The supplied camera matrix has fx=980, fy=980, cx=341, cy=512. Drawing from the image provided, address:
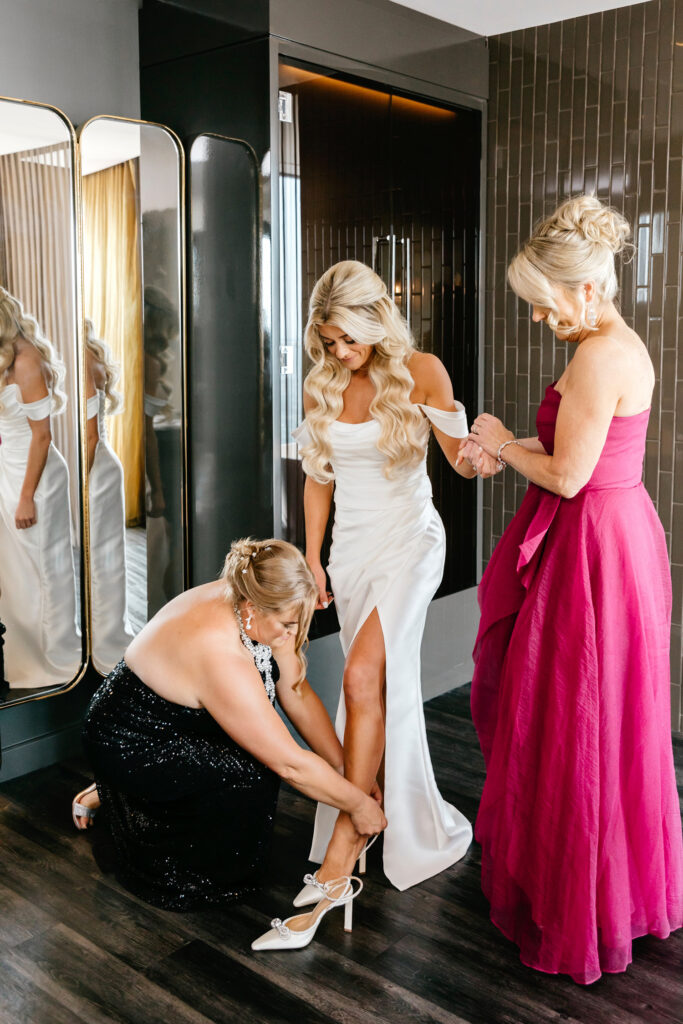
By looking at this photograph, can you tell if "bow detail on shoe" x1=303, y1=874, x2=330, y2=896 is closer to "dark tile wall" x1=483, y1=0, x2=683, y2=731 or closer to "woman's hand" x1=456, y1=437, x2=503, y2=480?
"woman's hand" x1=456, y1=437, x2=503, y2=480

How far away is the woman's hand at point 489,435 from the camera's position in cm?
247

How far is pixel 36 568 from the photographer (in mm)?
3152

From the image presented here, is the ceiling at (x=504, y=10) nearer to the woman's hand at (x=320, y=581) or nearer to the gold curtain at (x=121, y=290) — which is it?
the gold curtain at (x=121, y=290)

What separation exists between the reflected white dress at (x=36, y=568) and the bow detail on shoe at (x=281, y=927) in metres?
1.25

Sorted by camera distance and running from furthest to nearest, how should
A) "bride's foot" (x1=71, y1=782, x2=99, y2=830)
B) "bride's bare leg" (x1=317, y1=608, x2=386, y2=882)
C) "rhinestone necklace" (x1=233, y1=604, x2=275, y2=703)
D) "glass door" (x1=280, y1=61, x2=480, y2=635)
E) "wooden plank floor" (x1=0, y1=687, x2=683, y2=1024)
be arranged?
"glass door" (x1=280, y1=61, x2=480, y2=635) < "bride's foot" (x1=71, y1=782, x2=99, y2=830) < "bride's bare leg" (x1=317, y1=608, x2=386, y2=882) < "rhinestone necklace" (x1=233, y1=604, x2=275, y2=703) < "wooden plank floor" (x1=0, y1=687, x2=683, y2=1024)

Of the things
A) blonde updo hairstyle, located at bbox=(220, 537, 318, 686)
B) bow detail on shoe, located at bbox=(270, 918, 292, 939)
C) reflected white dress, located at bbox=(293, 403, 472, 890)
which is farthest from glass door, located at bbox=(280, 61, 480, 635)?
bow detail on shoe, located at bbox=(270, 918, 292, 939)

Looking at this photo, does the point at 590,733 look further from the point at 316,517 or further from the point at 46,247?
the point at 46,247

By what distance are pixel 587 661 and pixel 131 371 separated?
6.10 ft

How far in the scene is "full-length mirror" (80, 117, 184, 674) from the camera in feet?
10.5

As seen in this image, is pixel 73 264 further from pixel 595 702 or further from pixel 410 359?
pixel 595 702

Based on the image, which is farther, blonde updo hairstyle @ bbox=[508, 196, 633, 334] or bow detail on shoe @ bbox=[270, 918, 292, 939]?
bow detail on shoe @ bbox=[270, 918, 292, 939]

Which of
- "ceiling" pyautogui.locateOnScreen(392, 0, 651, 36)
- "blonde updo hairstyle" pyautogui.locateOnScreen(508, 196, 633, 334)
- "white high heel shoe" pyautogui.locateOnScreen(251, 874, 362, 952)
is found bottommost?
"white high heel shoe" pyautogui.locateOnScreen(251, 874, 362, 952)

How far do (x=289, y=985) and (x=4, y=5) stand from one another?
2899 mm

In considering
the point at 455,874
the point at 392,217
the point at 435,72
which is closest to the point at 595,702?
the point at 455,874
